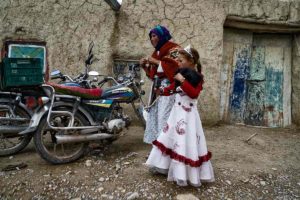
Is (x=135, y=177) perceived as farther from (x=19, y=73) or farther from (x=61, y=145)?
(x=19, y=73)

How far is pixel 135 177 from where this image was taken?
3.19m

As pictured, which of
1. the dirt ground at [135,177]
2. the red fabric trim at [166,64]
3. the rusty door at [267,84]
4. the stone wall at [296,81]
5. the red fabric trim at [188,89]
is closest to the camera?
the red fabric trim at [188,89]

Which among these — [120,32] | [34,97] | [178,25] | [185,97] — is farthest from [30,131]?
[178,25]

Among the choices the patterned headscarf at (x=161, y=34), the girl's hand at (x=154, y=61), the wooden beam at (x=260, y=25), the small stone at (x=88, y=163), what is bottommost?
the small stone at (x=88, y=163)

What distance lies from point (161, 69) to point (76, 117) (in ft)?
3.97

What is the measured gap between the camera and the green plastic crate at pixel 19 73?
3.29 meters

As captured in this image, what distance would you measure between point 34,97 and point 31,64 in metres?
0.40

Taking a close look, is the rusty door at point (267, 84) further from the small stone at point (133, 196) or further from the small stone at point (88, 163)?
the small stone at point (133, 196)

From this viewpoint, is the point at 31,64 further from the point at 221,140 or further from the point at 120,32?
the point at 221,140

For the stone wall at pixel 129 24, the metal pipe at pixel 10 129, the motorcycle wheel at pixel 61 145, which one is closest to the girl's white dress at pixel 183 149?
the motorcycle wheel at pixel 61 145

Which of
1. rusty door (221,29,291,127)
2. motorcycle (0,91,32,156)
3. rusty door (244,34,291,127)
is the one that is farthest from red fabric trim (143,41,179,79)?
rusty door (244,34,291,127)

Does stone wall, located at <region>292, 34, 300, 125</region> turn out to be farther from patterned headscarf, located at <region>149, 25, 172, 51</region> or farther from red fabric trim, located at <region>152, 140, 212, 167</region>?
red fabric trim, located at <region>152, 140, 212, 167</region>

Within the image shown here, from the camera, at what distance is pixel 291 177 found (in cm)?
351

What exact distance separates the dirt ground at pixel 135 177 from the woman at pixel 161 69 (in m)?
0.49
